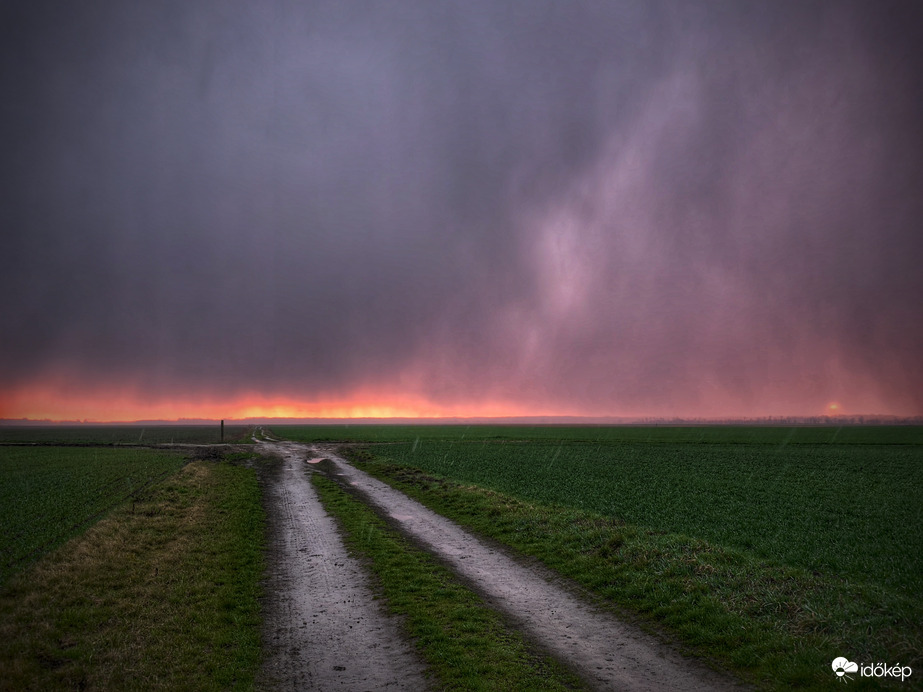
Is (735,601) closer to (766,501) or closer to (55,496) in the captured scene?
(766,501)

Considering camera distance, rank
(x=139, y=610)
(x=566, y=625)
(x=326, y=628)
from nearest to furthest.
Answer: (x=326, y=628), (x=566, y=625), (x=139, y=610)

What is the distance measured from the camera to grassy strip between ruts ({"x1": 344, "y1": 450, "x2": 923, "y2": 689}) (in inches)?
324

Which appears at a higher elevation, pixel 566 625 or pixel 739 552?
pixel 739 552

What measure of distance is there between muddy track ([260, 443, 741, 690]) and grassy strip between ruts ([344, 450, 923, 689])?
74cm

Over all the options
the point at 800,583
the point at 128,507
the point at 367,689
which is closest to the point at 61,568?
the point at 128,507

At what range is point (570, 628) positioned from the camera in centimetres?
1012

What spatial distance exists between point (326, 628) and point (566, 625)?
5.12 metres

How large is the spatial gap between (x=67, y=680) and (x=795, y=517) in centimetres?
2437

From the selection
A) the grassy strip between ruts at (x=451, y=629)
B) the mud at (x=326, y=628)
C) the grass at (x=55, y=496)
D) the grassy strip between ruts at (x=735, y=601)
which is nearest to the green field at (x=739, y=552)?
the grassy strip between ruts at (x=735, y=601)

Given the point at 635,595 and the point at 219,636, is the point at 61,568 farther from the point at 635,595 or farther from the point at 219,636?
the point at 635,595

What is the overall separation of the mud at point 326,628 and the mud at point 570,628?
2735 mm

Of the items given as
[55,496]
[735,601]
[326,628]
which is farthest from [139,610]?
[55,496]

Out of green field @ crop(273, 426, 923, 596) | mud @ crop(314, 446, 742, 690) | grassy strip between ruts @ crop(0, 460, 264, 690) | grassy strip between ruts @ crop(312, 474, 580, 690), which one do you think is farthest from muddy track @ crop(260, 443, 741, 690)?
green field @ crop(273, 426, 923, 596)

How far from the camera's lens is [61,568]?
13.6 meters
